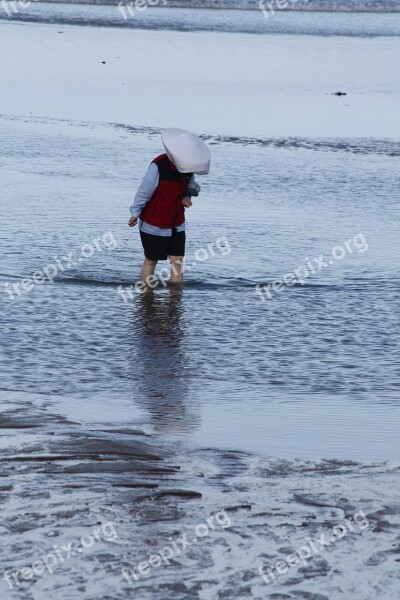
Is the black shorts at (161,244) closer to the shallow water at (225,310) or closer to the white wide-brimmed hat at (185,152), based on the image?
the shallow water at (225,310)

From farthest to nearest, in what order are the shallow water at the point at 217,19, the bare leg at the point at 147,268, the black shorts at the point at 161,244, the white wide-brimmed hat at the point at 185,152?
1. the shallow water at the point at 217,19
2. the bare leg at the point at 147,268
3. the black shorts at the point at 161,244
4. the white wide-brimmed hat at the point at 185,152

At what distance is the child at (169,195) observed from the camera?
903 centimetres

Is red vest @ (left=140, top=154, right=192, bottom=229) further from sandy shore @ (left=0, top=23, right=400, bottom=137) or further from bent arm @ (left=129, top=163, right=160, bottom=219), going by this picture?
sandy shore @ (left=0, top=23, right=400, bottom=137)

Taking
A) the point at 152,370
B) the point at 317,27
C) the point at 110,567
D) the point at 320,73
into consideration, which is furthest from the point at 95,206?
the point at 317,27

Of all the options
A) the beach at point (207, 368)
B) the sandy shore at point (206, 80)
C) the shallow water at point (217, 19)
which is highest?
the shallow water at point (217, 19)

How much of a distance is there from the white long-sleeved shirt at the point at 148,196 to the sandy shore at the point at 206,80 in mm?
9053

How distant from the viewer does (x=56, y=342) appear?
27.0 feet

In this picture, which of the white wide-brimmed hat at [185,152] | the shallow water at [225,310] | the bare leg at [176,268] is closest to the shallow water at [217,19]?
the shallow water at [225,310]

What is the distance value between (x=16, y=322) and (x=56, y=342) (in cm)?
60

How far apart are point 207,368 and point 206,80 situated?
17467 millimetres

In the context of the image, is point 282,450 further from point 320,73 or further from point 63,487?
point 320,73

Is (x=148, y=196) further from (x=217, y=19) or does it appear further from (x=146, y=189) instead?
(x=217, y=19)

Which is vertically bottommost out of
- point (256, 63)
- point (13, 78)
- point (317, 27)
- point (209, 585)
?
point (209, 585)

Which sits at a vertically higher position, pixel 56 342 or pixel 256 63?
pixel 256 63
